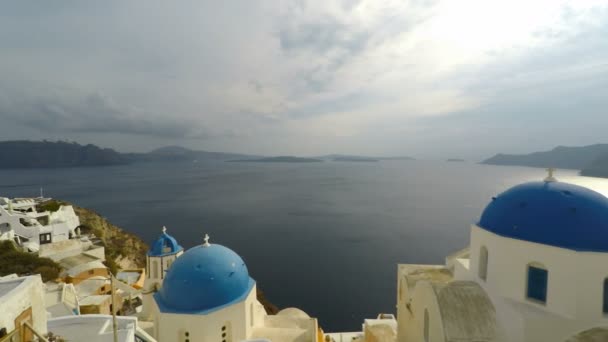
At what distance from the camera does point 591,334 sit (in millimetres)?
7004

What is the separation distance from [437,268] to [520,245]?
566 cm

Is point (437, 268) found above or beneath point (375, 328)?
above

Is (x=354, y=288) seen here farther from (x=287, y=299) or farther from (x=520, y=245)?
(x=520, y=245)

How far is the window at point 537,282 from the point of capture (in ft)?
26.8

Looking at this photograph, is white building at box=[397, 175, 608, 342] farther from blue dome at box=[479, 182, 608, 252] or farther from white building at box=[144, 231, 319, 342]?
white building at box=[144, 231, 319, 342]

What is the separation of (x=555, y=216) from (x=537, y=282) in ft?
6.40

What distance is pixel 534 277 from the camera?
27.4 ft

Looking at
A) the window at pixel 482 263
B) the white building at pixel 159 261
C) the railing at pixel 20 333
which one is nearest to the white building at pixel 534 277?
the window at pixel 482 263

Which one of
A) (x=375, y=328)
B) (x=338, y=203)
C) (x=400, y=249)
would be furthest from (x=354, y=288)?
(x=338, y=203)

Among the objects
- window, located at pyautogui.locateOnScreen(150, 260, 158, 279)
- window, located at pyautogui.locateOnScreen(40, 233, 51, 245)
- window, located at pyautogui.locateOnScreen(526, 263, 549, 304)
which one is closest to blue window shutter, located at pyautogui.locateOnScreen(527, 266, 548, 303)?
window, located at pyautogui.locateOnScreen(526, 263, 549, 304)

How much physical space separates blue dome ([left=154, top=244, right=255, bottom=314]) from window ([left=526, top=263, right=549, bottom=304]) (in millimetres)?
9672

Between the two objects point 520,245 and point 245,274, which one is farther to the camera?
point 245,274

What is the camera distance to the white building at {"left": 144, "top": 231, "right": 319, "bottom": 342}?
11.0 m

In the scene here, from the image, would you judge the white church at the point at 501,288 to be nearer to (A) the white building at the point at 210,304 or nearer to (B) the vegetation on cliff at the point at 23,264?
(A) the white building at the point at 210,304
